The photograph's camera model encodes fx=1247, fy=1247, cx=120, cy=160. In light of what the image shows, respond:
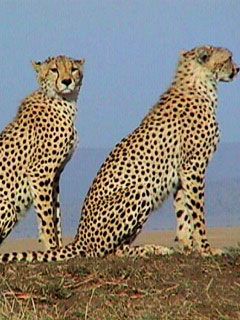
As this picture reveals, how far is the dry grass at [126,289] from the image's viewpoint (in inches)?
226

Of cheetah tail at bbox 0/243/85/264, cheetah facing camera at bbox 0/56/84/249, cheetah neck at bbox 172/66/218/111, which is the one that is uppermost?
cheetah neck at bbox 172/66/218/111

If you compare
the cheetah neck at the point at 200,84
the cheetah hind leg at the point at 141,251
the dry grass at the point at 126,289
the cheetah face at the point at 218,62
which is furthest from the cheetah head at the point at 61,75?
the dry grass at the point at 126,289

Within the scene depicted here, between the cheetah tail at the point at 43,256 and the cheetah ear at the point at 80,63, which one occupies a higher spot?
the cheetah ear at the point at 80,63

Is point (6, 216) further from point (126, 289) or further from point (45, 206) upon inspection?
point (126, 289)

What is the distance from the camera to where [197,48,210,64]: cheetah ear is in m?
8.48

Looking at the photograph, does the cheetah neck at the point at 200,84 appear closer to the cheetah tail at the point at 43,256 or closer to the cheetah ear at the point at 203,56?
the cheetah ear at the point at 203,56

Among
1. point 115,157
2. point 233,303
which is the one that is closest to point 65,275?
point 233,303

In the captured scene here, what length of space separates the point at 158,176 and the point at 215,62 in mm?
973

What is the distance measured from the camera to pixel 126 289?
628 cm

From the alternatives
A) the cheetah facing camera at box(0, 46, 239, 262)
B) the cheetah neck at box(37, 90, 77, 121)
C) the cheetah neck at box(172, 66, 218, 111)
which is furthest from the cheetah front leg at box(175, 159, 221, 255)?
the cheetah neck at box(37, 90, 77, 121)

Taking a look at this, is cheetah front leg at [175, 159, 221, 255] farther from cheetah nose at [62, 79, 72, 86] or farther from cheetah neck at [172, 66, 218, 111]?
cheetah nose at [62, 79, 72, 86]

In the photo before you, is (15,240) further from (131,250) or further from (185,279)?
(185,279)

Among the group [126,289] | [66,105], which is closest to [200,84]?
[66,105]

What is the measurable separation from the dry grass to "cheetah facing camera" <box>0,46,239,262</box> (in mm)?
760
